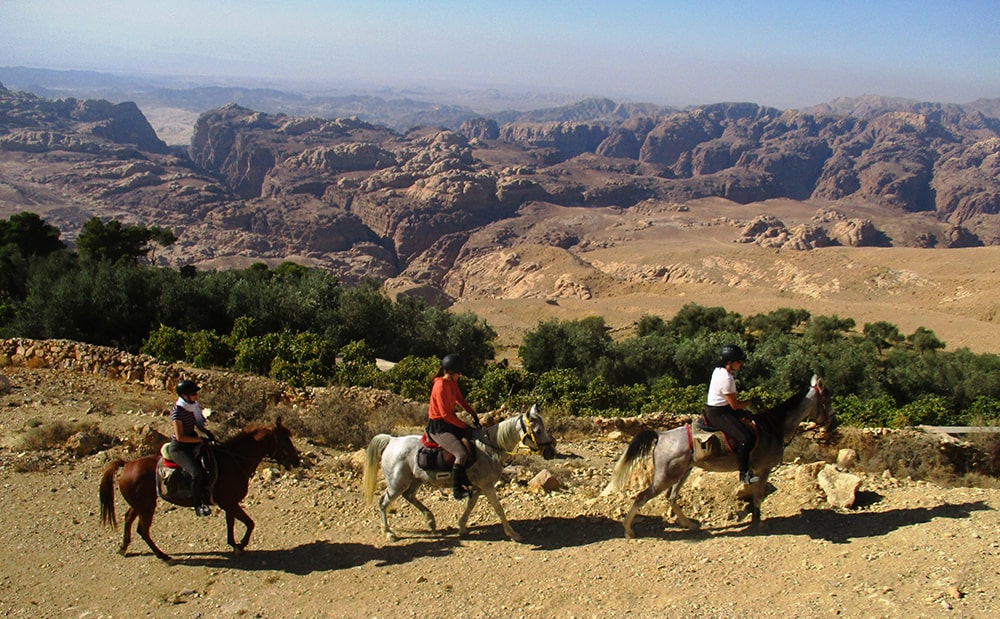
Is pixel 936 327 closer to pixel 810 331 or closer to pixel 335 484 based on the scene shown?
pixel 810 331

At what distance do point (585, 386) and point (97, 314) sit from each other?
15294mm

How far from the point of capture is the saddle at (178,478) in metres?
7.28

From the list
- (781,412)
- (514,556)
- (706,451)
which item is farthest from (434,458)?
(781,412)

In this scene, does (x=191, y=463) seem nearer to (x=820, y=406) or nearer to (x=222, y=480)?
(x=222, y=480)

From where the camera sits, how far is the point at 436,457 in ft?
25.1

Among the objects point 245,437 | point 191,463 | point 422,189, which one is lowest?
point 191,463

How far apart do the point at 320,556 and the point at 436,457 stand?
172 cm

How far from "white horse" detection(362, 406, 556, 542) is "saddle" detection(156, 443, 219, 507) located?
173 centimetres

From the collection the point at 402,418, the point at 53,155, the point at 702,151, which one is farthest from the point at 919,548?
the point at 702,151

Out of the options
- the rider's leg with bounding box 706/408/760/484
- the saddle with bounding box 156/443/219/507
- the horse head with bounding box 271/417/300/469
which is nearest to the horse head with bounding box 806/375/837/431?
the rider's leg with bounding box 706/408/760/484

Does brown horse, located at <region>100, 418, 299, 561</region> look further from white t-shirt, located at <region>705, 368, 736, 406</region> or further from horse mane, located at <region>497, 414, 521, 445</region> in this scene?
white t-shirt, located at <region>705, 368, 736, 406</region>

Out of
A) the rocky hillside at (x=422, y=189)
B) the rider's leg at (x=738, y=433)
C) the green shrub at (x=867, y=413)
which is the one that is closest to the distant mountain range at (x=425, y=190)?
the rocky hillside at (x=422, y=189)

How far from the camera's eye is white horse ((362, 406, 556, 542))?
743 cm

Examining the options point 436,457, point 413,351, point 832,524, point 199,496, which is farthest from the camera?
point 413,351
